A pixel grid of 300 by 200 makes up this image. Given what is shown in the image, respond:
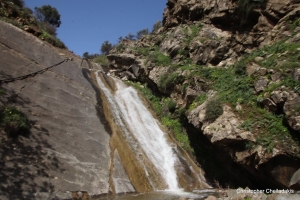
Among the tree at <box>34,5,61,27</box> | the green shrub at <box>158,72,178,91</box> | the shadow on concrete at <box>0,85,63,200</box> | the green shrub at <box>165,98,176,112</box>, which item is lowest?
the shadow on concrete at <box>0,85,63,200</box>

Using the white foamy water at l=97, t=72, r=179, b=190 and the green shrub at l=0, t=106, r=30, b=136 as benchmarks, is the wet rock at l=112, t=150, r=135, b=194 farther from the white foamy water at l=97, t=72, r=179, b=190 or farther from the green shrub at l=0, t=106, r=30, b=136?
the green shrub at l=0, t=106, r=30, b=136

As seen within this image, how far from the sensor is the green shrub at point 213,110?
46.2ft

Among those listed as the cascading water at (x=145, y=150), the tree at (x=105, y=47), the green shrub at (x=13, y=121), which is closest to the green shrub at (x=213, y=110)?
the cascading water at (x=145, y=150)

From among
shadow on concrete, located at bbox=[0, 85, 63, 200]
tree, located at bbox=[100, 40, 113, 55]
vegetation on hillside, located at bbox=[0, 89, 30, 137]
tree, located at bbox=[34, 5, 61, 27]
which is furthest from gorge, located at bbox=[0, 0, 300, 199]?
tree, located at bbox=[100, 40, 113, 55]

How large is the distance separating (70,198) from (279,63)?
12607 millimetres

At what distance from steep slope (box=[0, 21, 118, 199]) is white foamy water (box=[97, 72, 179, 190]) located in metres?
2.00

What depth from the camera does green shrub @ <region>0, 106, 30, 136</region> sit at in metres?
10.3

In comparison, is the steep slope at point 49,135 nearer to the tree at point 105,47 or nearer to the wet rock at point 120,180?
the wet rock at point 120,180

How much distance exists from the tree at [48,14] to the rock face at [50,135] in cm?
3670

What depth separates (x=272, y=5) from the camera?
20.4 m

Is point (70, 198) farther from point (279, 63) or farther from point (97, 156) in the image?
point (279, 63)

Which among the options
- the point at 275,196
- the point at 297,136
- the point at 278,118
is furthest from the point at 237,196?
the point at 278,118

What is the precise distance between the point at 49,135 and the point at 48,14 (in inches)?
1947

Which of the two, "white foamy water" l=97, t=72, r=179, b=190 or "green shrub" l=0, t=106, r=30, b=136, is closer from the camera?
"green shrub" l=0, t=106, r=30, b=136
